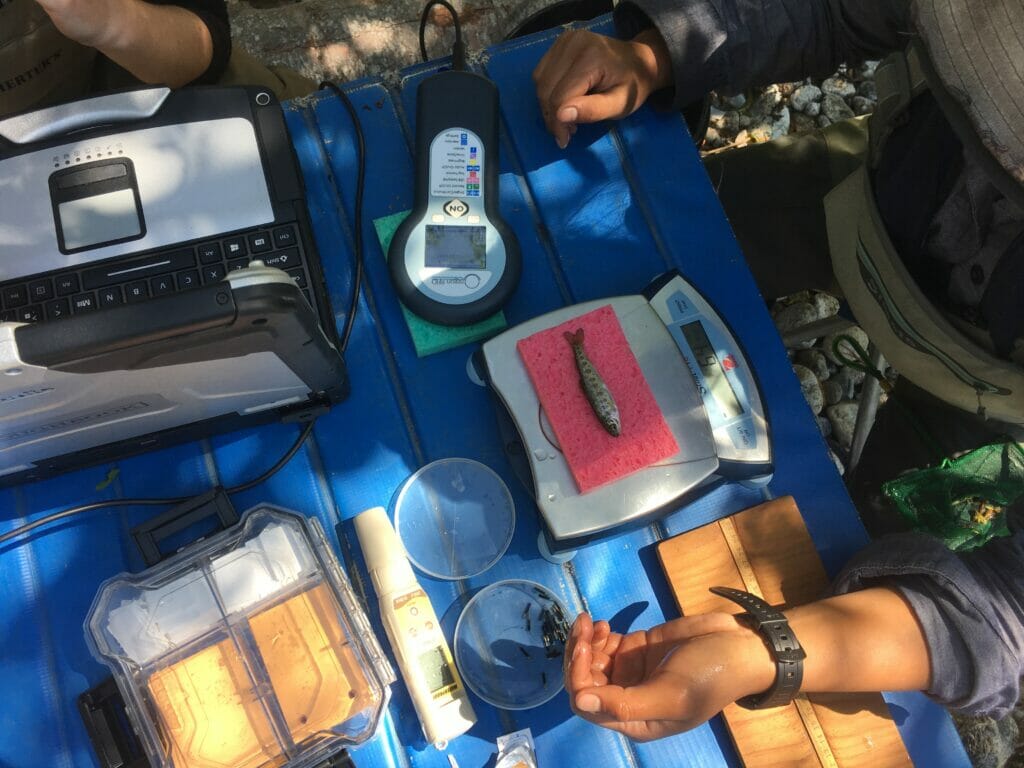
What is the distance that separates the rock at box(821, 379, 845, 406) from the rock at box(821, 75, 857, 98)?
2.40ft

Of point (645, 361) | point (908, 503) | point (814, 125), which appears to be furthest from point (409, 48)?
point (908, 503)

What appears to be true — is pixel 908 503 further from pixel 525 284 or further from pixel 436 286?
pixel 436 286

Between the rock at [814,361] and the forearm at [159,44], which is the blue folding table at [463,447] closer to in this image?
the forearm at [159,44]

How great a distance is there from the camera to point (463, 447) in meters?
0.80

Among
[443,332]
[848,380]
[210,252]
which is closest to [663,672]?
[443,332]

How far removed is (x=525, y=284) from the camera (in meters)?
0.85

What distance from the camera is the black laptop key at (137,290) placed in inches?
29.0

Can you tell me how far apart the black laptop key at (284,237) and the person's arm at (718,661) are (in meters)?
0.52

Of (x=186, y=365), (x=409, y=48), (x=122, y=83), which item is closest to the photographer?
(x=186, y=365)

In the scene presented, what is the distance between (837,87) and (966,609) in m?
1.39

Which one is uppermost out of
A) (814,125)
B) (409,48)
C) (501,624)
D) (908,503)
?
(409,48)

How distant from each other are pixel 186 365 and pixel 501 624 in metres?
0.44

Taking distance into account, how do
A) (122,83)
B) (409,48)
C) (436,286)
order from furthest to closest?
(409,48)
(122,83)
(436,286)

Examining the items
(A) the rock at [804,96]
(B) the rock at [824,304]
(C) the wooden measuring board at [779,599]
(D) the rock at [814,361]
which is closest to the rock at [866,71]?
(A) the rock at [804,96]
